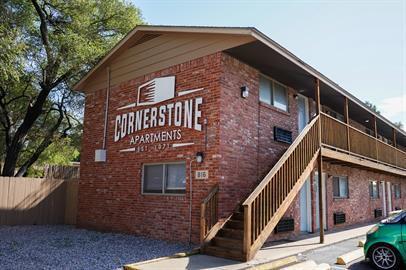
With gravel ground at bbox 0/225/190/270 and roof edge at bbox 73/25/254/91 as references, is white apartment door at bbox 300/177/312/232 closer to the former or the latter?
gravel ground at bbox 0/225/190/270

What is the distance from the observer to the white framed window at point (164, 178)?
1038cm

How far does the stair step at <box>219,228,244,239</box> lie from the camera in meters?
8.25

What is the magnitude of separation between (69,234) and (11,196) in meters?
4.45

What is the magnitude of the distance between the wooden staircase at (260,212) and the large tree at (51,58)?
34.6 feet

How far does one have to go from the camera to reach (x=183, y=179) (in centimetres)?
1031

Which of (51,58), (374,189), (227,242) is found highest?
(51,58)

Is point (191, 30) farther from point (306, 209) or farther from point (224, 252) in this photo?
point (306, 209)

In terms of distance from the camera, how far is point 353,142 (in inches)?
534

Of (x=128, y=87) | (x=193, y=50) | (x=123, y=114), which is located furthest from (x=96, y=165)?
(x=193, y=50)

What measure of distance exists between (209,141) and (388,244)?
4.75 metres

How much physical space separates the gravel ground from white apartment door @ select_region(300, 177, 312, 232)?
5.28 metres

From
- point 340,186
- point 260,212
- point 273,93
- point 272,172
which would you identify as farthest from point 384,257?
point 340,186

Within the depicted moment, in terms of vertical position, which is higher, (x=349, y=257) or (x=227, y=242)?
(x=227, y=242)

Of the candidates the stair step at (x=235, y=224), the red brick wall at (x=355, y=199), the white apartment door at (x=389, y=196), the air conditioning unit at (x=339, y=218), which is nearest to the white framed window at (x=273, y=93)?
the red brick wall at (x=355, y=199)
